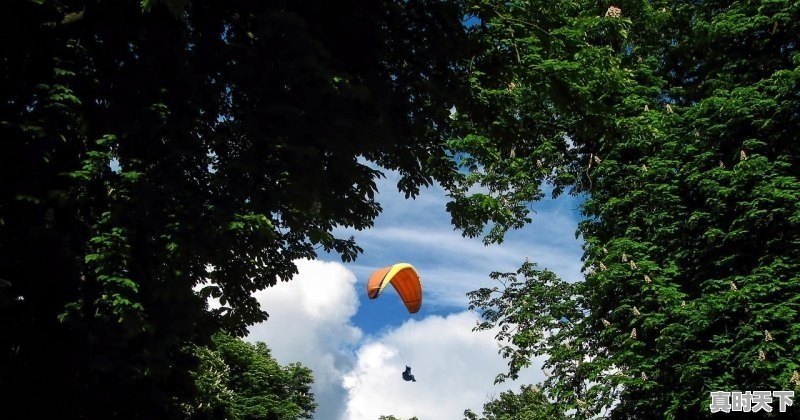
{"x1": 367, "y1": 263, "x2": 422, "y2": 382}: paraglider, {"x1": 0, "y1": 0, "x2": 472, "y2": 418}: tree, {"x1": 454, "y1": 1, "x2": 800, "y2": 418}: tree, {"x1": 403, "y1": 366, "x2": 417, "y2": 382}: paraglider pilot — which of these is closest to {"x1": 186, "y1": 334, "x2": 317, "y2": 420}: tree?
{"x1": 403, "y1": 366, "x2": 417, "y2": 382}: paraglider pilot

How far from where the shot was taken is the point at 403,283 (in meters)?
25.7

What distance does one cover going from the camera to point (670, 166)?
17.2m

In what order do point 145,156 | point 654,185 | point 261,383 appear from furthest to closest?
point 261,383 < point 654,185 < point 145,156

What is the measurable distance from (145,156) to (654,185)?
1273cm

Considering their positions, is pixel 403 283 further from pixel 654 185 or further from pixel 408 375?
pixel 654 185

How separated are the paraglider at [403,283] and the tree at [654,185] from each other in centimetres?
479

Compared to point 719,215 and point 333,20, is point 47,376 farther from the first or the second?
point 719,215

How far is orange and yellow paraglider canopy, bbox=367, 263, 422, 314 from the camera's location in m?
24.2

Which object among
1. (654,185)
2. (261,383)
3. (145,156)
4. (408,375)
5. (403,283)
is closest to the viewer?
(145,156)

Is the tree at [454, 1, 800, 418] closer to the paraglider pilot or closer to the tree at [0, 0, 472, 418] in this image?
the tree at [0, 0, 472, 418]

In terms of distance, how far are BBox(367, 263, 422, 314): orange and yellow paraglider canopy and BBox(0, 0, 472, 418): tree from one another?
1408cm

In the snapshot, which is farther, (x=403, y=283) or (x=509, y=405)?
(x=509, y=405)

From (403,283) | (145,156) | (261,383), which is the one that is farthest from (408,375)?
(145,156)

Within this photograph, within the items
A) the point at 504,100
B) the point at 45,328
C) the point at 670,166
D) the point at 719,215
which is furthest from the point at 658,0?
the point at 45,328
